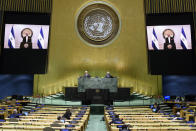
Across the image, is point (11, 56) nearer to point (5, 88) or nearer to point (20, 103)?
point (5, 88)

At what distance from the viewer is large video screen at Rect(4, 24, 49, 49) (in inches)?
486

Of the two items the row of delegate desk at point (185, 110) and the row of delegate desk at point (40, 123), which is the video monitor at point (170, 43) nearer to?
the row of delegate desk at point (185, 110)

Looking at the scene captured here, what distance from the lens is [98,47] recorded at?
13672 mm

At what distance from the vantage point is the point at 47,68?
13148 millimetres

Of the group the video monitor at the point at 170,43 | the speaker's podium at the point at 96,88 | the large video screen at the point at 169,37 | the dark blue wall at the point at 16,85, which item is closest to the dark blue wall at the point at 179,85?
the video monitor at the point at 170,43

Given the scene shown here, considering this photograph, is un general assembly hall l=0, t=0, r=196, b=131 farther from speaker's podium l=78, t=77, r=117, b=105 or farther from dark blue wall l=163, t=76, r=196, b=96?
speaker's podium l=78, t=77, r=117, b=105

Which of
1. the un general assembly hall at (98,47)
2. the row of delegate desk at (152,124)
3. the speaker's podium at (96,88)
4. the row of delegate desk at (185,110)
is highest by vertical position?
the un general assembly hall at (98,47)

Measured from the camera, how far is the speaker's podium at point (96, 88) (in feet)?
32.2

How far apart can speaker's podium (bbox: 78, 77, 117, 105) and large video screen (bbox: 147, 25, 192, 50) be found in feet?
14.2

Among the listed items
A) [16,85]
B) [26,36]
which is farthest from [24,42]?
[16,85]

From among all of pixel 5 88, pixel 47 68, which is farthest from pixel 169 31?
pixel 5 88

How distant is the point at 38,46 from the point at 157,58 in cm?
807

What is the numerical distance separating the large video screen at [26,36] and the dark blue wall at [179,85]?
9022mm

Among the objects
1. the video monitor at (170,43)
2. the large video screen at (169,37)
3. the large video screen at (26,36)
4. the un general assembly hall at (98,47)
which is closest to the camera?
the video monitor at (170,43)
